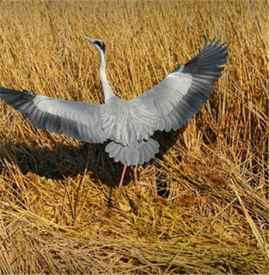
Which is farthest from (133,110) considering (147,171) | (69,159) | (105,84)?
(69,159)

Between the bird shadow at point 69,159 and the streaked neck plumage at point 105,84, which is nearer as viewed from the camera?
the streaked neck plumage at point 105,84

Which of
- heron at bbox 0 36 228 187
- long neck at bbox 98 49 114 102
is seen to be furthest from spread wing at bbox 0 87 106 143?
long neck at bbox 98 49 114 102

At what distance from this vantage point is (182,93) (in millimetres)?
3842

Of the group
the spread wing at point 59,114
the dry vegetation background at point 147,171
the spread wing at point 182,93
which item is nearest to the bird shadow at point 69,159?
the dry vegetation background at point 147,171

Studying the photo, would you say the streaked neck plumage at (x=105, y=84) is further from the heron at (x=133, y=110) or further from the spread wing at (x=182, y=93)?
the spread wing at (x=182, y=93)

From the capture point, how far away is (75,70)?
4.36 m

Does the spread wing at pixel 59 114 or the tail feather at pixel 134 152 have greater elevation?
the spread wing at pixel 59 114

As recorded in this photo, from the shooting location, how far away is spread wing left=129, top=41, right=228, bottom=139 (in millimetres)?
3691

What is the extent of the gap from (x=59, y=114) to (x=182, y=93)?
0.73m

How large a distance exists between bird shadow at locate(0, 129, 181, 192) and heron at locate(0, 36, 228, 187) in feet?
0.69

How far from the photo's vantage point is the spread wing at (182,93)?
3.69 m

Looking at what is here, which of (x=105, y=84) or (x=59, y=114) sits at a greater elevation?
(x=105, y=84)

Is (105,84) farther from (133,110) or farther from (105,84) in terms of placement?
(133,110)

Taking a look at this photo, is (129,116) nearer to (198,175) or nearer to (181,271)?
(198,175)
